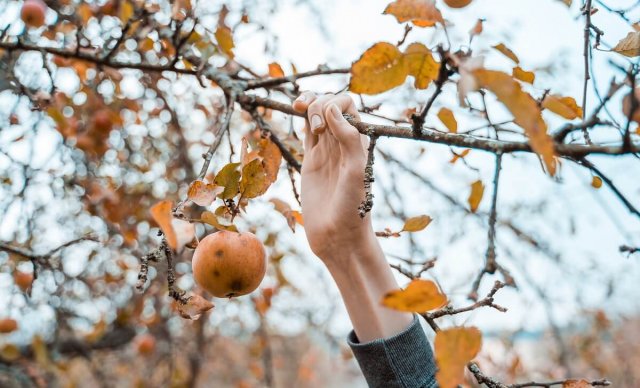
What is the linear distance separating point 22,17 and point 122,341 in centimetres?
247

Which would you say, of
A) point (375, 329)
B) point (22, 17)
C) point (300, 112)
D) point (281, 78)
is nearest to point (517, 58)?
point (300, 112)

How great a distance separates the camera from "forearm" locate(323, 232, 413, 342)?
1009mm

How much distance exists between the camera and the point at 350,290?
3.37ft

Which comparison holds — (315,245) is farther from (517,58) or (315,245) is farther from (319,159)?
(517,58)

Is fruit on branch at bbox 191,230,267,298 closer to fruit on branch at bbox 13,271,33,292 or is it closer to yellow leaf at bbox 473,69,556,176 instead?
yellow leaf at bbox 473,69,556,176

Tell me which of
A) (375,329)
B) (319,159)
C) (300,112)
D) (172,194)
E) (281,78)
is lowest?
(375,329)

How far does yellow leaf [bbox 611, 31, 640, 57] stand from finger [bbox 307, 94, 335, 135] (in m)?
0.48

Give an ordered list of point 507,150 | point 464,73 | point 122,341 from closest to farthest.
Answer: point 464,73, point 507,150, point 122,341

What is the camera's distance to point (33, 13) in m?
1.67

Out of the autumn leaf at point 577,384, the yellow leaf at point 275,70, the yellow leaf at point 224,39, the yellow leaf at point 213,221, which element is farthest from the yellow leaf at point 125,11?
the autumn leaf at point 577,384

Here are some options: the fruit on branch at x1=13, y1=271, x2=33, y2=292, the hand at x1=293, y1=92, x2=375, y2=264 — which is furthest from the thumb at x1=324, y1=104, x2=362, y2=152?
the fruit on branch at x1=13, y1=271, x2=33, y2=292

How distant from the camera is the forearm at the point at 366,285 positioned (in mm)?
1009

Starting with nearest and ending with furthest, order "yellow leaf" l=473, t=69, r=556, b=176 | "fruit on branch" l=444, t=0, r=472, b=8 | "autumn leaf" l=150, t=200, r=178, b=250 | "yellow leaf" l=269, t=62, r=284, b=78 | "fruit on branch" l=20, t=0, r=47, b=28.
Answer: "yellow leaf" l=473, t=69, r=556, b=176 < "autumn leaf" l=150, t=200, r=178, b=250 < "fruit on branch" l=444, t=0, r=472, b=8 < "yellow leaf" l=269, t=62, r=284, b=78 < "fruit on branch" l=20, t=0, r=47, b=28

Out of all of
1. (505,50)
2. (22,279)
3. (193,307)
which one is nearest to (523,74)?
(505,50)
